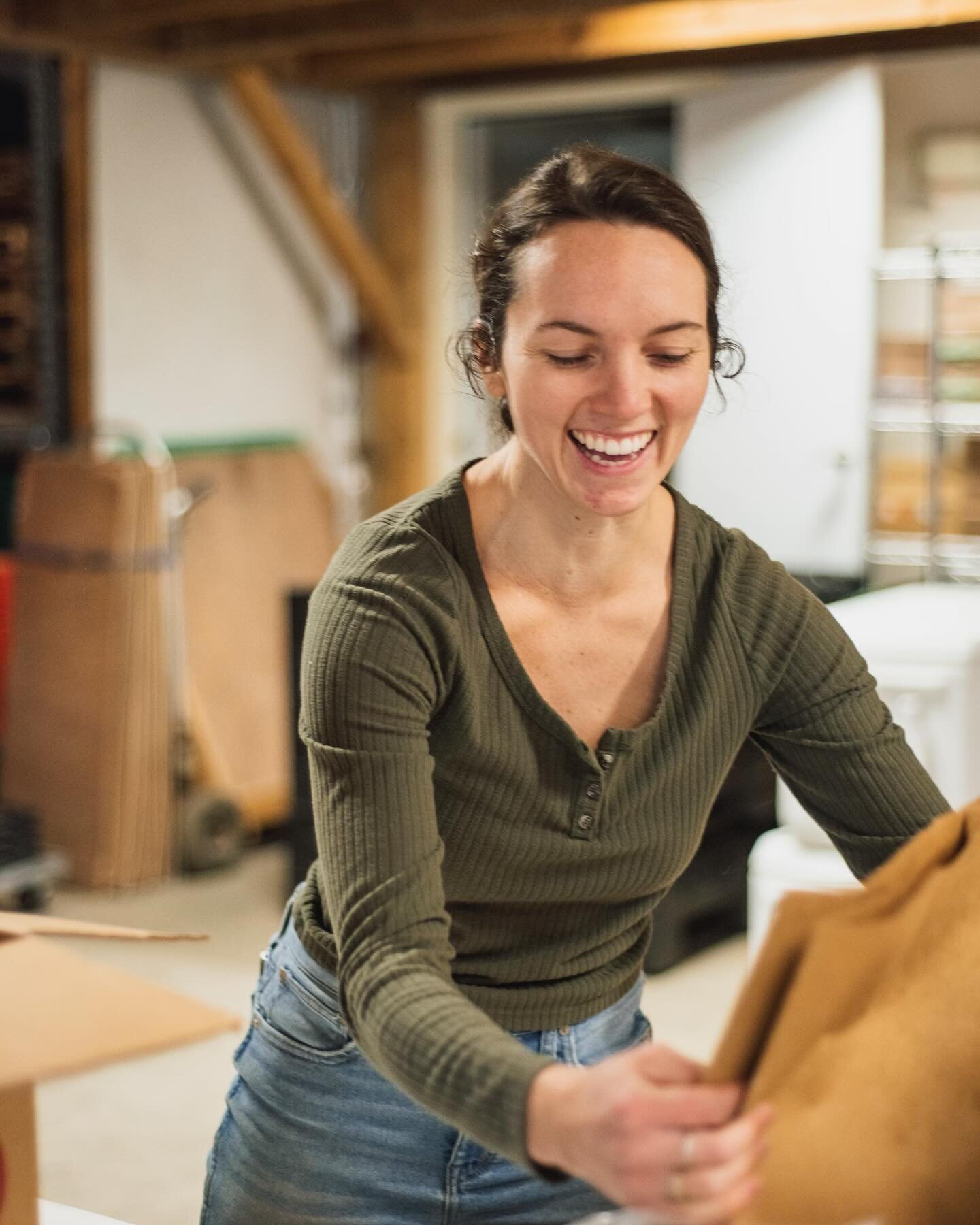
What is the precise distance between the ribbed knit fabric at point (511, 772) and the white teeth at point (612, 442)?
5.7 inches

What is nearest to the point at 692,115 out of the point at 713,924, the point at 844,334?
the point at 844,334

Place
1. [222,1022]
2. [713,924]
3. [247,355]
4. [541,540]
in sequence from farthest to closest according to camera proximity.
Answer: [247,355] → [713,924] → [541,540] → [222,1022]

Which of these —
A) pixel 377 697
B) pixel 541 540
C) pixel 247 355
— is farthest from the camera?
pixel 247 355

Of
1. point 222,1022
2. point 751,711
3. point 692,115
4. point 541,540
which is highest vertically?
point 692,115

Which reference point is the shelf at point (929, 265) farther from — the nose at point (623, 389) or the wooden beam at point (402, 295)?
the nose at point (623, 389)

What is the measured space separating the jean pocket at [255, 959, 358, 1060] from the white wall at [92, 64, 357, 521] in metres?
4.12

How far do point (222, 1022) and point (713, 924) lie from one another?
10.9 ft

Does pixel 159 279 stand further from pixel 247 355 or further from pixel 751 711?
pixel 751 711

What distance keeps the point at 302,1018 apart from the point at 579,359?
1.96ft

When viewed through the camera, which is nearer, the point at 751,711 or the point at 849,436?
the point at 751,711

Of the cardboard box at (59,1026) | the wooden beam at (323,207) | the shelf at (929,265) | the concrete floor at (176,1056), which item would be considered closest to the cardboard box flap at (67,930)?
the cardboard box at (59,1026)

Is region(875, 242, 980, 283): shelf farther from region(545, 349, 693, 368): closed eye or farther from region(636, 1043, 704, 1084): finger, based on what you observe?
region(636, 1043, 704, 1084): finger

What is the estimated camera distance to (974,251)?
441cm

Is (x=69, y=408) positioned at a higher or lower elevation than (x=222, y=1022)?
higher
